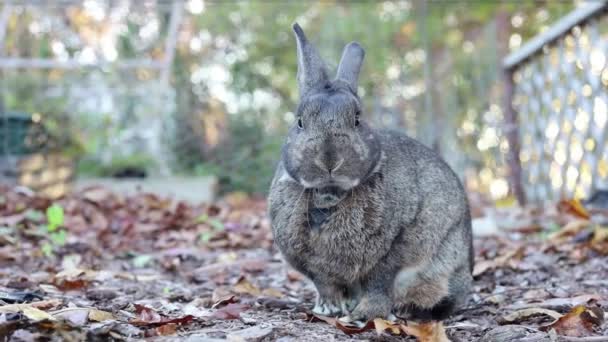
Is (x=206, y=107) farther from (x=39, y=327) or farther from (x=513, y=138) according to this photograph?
(x=39, y=327)

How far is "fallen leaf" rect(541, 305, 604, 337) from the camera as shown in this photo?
300 centimetres

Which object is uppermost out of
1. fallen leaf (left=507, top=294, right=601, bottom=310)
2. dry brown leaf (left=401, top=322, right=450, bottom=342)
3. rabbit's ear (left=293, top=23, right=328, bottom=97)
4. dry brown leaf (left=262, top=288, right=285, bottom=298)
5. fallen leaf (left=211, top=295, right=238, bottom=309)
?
rabbit's ear (left=293, top=23, right=328, bottom=97)

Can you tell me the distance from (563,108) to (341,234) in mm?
4944

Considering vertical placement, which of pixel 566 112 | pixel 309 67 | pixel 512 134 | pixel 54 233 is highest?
pixel 309 67

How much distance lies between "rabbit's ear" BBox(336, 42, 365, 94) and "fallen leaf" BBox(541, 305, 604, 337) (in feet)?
4.83

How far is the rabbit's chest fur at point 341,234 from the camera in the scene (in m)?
3.30

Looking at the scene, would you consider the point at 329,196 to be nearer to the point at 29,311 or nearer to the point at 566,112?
the point at 29,311

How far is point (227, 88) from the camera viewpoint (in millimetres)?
11305

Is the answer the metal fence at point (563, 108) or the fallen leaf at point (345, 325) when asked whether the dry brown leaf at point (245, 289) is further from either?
the metal fence at point (563, 108)

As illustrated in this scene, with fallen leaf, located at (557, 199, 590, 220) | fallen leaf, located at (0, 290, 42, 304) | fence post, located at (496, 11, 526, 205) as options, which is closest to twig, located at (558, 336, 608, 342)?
fallen leaf, located at (0, 290, 42, 304)

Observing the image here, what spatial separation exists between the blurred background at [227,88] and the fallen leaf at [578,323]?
16.8ft

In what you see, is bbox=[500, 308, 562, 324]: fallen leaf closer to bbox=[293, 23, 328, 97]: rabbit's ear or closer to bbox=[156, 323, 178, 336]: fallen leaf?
bbox=[293, 23, 328, 97]: rabbit's ear

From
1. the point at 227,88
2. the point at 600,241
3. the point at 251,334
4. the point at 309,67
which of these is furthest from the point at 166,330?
the point at 227,88

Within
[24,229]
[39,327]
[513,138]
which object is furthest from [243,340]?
[513,138]
